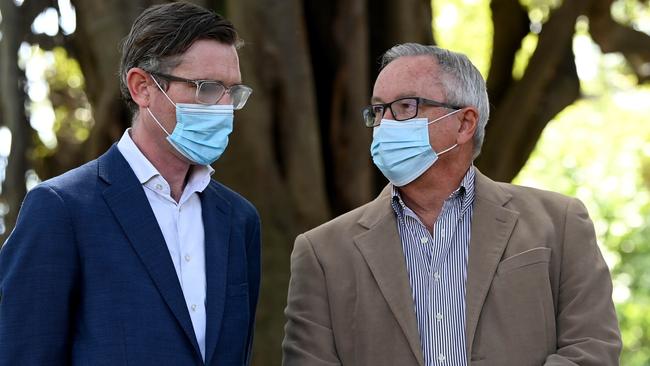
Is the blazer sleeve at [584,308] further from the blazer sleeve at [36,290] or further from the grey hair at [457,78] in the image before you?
the blazer sleeve at [36,290]

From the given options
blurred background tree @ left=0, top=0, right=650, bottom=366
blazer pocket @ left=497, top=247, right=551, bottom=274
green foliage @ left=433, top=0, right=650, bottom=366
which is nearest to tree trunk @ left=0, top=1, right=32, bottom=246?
blurred background tree @ left=0, top=0, right=650, bottom=366

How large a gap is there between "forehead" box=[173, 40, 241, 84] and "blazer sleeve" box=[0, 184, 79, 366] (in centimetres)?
66

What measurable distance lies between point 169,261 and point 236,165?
8.66 feet

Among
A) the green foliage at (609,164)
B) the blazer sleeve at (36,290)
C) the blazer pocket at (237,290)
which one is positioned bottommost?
the green foliage at (609,164)

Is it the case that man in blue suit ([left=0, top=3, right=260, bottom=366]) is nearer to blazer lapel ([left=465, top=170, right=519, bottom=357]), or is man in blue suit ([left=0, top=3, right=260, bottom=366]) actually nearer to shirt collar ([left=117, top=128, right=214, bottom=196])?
shirt collar ([left=117, top=128, right=214, bottom=196])

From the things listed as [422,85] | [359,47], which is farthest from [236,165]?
[422,85]

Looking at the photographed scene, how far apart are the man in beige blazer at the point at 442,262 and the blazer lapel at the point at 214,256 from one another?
392 mm

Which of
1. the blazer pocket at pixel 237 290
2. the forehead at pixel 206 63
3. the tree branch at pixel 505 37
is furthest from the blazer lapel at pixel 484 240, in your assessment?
the tree branch at pixel 505 37

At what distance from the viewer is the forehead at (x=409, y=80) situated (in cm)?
419

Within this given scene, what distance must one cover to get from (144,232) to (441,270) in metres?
1.06

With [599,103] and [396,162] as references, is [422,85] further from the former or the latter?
[599,103]

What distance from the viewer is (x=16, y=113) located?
6.78m

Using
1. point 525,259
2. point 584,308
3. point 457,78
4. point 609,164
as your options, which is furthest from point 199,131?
point 609,164

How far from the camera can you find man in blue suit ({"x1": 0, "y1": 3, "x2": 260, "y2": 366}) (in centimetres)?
342
